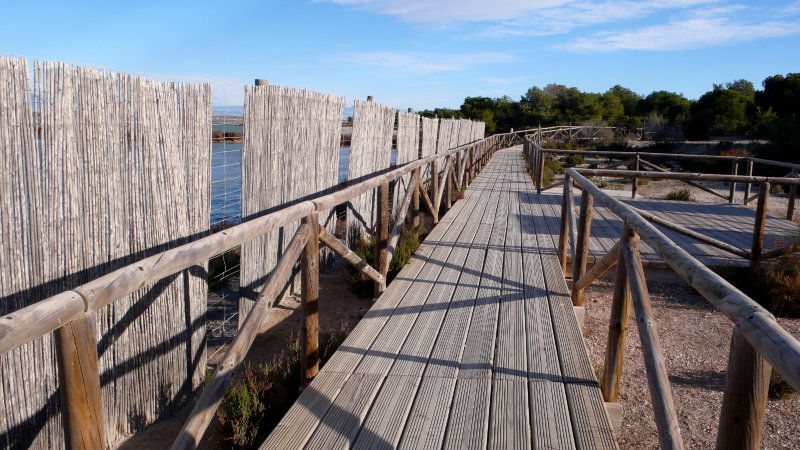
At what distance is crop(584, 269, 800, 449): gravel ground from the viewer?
11.5ft

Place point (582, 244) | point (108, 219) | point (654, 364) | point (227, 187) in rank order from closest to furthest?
point (654, 364), point (108, 219), point (582, 244), point (227, 187)

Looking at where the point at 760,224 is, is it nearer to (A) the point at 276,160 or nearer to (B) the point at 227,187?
(A) the point at 276,160

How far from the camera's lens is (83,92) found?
2.73 metres

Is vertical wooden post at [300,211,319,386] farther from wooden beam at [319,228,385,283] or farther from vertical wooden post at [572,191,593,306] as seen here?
vertical wooden post at [572,191,593,306]

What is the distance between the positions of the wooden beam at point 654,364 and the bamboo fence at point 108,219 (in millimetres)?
2310

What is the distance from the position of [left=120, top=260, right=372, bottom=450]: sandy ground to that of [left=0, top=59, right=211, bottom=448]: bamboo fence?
0.32ft

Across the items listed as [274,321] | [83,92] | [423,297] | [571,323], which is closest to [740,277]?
[571,323]

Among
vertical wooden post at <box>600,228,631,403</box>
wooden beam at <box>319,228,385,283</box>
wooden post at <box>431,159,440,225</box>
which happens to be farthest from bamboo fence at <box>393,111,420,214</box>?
vertical wooden post at <box>600,228,631,403</box>

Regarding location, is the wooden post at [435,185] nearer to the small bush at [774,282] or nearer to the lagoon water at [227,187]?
the lagoon water at [227,187]

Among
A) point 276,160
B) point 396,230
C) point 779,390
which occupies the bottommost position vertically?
point 779,390

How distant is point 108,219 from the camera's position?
2.92 meters

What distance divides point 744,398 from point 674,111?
47784 mm

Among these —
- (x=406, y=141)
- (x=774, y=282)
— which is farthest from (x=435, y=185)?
(x=774, y=282)

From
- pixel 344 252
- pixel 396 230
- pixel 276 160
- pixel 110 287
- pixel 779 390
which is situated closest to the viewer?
pixel 110 287
